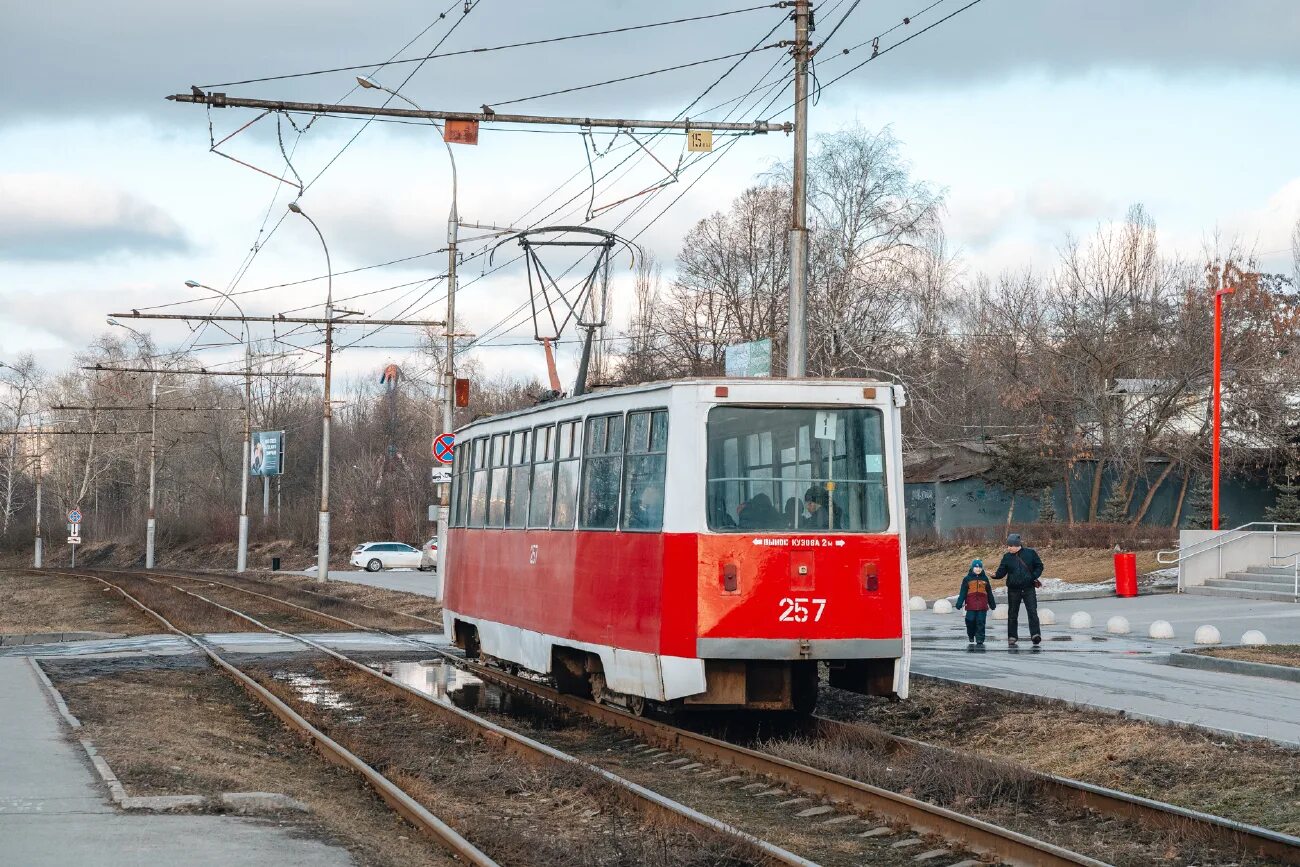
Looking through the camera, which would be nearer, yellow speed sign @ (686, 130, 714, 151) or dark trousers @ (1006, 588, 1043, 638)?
yellow speed sign @ (686, 130, 714, 151)

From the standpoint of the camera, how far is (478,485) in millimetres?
17734

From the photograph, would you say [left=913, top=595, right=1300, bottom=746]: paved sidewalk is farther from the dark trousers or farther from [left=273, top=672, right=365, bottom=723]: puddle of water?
[left=273, top=672, right=365, bottom=723]: puddle of water

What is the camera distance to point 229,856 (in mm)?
7500

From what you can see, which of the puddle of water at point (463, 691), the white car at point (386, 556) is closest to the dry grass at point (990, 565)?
the puddle of water at point (463, 691)

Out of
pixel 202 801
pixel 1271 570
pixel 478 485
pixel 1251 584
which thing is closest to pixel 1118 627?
pixel 1251 584

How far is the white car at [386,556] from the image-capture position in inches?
2458

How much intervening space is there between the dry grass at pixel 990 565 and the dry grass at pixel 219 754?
66.3 feet

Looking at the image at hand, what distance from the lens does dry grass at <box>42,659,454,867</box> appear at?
28.2 feet

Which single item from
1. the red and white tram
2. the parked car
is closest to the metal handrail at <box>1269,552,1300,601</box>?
the red and white tram

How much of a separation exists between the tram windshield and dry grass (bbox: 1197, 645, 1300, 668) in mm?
7264

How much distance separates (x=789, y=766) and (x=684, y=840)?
2238mm

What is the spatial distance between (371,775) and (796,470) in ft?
12.9

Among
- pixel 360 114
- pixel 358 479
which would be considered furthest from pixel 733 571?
A: pixel 358 479

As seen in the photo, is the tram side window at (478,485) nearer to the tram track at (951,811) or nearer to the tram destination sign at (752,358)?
the tram destination sign at (752,358)
